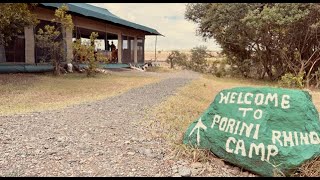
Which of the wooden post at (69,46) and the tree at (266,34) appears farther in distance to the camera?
the wooden post at (69,46)

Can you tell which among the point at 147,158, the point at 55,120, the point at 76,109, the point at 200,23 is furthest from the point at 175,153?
the point at 200,23

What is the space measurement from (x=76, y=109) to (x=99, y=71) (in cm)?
1122

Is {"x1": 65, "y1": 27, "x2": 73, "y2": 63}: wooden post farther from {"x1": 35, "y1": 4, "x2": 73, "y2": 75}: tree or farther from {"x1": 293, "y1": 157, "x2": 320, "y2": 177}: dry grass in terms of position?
{"x1": 293, "y1": 157, "x2": 320, "y2": 177}: dry grass

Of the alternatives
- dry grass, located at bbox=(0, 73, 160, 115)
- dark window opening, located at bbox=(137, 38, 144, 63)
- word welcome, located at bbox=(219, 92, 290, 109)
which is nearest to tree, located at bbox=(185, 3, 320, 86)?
dark window opening, located at bbox=(137, 38, 144, 63)

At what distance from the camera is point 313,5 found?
16109mm

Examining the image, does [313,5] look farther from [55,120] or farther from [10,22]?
[55,120]

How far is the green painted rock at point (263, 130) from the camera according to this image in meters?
3.94

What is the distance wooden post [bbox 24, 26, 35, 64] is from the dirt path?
10.1 metres

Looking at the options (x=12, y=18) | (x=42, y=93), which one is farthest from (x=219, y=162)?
(x=12, y=18)

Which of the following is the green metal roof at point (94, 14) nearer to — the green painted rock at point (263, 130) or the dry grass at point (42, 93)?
the dry grass at point (42, 93)

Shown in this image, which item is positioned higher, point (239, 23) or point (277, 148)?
point (239, 23)

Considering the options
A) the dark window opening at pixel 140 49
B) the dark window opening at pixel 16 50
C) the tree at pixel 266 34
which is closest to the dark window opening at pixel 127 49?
the dark window opening at pixel 140 49

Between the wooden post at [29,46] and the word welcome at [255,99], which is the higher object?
the wooden post at [29,46]

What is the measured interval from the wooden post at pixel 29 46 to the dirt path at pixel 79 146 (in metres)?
10.1
